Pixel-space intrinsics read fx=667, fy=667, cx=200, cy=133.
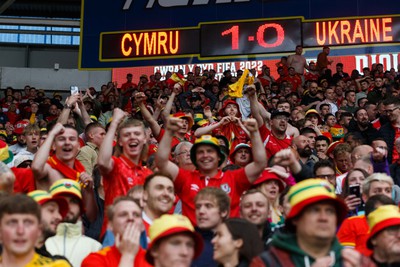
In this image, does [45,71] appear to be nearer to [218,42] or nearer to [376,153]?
[218,42]

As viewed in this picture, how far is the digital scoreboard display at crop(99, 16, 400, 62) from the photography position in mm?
19031

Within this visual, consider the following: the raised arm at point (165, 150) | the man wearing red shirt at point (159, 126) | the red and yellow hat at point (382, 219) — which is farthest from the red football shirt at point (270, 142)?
the red and yellow hat at point (382, 219)

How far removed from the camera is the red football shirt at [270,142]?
963 centimetres

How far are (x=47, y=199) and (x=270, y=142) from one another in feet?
16.2

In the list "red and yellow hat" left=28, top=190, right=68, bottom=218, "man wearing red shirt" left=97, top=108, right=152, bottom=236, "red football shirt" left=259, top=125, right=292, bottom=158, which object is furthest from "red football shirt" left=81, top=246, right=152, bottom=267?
"red football shirt" left=259, top=125, right=292, bottom=158

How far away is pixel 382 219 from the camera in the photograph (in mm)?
4668

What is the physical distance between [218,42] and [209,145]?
43.1 feet

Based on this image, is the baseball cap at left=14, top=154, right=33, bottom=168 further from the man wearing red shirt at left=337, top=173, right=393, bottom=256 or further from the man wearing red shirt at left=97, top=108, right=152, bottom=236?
the man wearing red shirt at left=337, top=173, right=393, bottom=256

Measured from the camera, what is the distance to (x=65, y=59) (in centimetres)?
3078

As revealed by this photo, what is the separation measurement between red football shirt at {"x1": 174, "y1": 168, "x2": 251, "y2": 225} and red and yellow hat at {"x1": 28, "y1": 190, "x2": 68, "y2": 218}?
4.25 ft

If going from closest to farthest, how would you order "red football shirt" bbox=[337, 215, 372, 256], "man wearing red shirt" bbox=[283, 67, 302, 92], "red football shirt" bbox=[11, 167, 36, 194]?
"red football shirt" bbox=[337, 215, 372, 256], "red football shirt" bbox=[11, 167, 36, 194], "man wearing red shirt" bbox=[283, 67, 302, 92]

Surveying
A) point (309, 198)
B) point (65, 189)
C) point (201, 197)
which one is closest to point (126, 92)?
point (65, 189)

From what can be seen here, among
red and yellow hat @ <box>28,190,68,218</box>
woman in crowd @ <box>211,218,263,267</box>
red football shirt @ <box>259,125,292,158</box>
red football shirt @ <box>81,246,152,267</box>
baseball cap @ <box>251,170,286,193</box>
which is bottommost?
red football shirt @ <box>81,246,152,267</box>

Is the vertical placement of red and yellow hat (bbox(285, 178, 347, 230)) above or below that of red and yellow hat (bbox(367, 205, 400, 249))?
above
